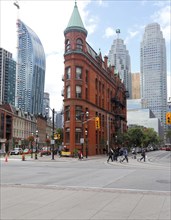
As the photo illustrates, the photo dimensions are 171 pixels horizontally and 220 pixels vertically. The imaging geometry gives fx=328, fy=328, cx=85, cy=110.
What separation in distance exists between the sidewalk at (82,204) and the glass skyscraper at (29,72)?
128385mm

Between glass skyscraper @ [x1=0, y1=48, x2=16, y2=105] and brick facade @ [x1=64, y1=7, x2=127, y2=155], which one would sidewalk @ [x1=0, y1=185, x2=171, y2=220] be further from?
glass skyscraper @ [x1=0, y1=48, x2=16, y2=105]

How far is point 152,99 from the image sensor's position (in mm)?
166000

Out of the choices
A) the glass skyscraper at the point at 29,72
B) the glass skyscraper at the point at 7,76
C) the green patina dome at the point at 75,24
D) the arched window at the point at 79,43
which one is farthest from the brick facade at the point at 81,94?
the glass skyscraper at the point at 29,72

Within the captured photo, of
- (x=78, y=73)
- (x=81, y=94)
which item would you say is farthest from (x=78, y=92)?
(x=78, y=73)

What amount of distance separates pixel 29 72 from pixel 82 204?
138 meters

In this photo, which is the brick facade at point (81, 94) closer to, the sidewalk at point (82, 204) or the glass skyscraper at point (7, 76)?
the sidewalk at point (82, 204)

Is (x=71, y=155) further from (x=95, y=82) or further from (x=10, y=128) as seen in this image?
(x=10, y=128)

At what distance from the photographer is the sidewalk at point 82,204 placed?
8789 millimetres

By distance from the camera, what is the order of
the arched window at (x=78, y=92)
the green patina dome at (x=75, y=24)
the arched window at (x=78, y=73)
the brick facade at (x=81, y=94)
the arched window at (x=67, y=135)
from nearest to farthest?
the brick facade at (x=81, y=94), the arched window at (x=67, y=135), the arched window at (x=78, y=92), the arched window at (x=78, y=73), the green patina dome at (x=75, y=24)

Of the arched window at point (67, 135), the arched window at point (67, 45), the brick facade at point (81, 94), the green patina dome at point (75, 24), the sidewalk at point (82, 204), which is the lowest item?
the sidewalk at point (82, 204)

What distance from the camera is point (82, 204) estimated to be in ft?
34.2

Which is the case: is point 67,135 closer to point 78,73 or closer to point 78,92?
point 78,92

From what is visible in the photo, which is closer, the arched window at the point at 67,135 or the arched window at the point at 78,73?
the arched window at the point at 67,135

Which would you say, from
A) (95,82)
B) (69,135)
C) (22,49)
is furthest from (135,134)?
(22,49)
